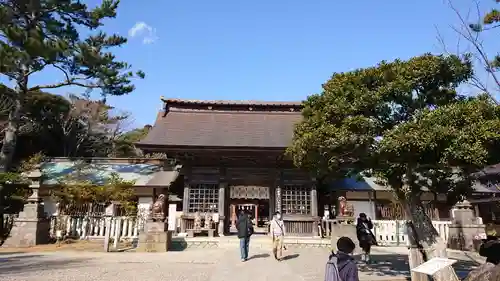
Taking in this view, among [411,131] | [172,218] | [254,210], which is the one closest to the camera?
[411,131]

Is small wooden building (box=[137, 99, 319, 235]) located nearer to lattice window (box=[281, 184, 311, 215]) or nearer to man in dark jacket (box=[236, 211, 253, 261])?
lattice window (box=[281, 184, 311, 215])

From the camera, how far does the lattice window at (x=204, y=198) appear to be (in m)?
16.3

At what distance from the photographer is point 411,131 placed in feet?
19.3

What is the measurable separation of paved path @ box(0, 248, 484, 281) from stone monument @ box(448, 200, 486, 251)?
296cm

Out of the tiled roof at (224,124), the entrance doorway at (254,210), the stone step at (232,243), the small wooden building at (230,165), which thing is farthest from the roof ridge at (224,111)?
the entrance doorway at (254,210)

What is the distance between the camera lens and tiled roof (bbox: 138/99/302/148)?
16125mm

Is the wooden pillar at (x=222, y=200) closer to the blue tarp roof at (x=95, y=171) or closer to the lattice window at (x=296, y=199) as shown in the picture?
the lattice window at (x=296, y=199)

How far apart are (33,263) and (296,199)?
1120 cm

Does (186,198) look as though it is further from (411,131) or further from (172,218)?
(411,131)

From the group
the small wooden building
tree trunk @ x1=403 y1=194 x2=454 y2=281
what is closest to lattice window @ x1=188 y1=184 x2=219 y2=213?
the small wooden building

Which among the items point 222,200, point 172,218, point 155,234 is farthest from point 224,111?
point 155,234

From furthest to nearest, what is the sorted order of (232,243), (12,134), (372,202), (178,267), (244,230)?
(372,202) → (12,134) → (232,243) → (244,230) → (178,267)

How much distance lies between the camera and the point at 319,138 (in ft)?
23.1

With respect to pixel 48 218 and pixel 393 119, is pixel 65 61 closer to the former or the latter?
pixel 48 218
